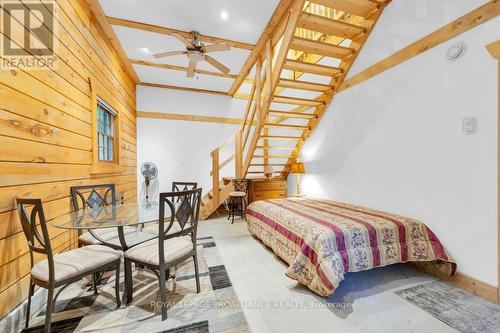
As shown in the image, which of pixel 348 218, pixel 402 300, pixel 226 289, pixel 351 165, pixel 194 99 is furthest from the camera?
pixel 194 99

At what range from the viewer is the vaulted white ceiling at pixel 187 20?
2.77 m

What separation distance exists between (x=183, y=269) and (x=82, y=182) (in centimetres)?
152

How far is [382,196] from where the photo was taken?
112 inches

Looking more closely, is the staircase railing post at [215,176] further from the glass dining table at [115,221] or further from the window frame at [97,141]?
the glass dining table at [115,221]

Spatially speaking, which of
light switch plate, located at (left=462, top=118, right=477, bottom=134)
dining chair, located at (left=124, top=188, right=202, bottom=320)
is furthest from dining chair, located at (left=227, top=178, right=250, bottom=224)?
light switch plate, located at (left=462, top=118, right=477, bottom=134)

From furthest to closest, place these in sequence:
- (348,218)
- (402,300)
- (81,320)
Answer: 1. (348,218)
2. (402,300)
3. (81,320)

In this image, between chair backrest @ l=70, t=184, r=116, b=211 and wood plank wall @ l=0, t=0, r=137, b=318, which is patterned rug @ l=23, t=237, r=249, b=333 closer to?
wood plank wall @ l=0, t=0, r=137, b=318

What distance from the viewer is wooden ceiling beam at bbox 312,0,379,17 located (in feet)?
8.73

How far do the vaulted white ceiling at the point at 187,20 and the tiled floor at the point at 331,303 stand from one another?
318cm

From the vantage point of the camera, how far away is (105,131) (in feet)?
11.8

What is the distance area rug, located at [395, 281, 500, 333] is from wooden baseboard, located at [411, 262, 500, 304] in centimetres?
5

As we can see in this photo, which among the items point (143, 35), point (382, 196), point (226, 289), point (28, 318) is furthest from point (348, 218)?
point (143, 35)

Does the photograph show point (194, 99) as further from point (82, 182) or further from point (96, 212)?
point (96, 212)

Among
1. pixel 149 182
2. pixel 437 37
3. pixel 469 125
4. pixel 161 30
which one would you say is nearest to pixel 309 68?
pixel 437 37
